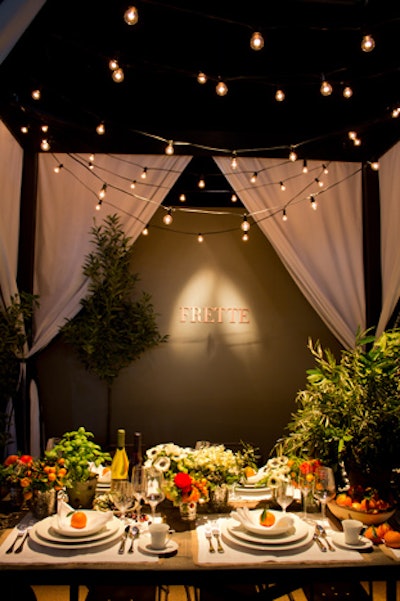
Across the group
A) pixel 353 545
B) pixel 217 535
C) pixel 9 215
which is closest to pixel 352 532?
pixel 353 545

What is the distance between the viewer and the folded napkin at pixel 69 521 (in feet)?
7.24

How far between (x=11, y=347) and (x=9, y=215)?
112 cm

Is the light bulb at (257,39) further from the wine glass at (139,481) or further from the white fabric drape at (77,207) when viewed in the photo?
the white fabric drape at (77,207)

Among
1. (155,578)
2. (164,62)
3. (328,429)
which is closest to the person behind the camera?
(155,578)

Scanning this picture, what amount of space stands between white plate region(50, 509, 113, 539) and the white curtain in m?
1.98

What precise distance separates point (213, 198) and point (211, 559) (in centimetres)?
367

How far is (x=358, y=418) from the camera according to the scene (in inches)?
105

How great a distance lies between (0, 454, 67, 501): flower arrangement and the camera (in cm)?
243

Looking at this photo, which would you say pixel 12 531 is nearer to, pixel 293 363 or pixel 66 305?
pixel 66 305

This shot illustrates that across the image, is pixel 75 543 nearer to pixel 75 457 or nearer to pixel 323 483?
pixel 75 457

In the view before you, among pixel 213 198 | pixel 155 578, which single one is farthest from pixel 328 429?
pixel 213 198

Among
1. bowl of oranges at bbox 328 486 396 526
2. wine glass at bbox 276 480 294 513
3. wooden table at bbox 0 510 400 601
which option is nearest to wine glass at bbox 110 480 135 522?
wooden table at bbox 0 510 400 601

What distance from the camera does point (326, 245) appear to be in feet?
16.2

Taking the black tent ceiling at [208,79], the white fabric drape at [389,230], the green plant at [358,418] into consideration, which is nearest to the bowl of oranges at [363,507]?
the green plant at [358,418]
